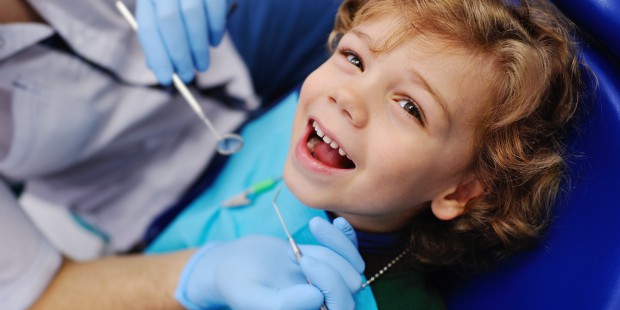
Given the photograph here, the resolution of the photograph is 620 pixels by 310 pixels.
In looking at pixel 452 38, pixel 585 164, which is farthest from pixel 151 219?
pixel 585 164

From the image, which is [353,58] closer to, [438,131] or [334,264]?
[438,131]

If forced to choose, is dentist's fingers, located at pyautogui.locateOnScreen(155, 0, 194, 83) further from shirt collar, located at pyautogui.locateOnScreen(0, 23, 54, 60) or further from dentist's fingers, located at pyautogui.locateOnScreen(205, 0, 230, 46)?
shirt collar, located at pyautogui.locateOnScreen(0, 23, 54, 60)

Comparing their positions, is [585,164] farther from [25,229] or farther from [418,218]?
[25,229]

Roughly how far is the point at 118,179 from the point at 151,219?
135 millimetres

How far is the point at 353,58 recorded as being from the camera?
2.85 ft

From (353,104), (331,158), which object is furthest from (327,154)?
(353,104)

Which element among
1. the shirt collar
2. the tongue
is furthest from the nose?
the shirt collar

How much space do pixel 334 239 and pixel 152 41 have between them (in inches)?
22.1

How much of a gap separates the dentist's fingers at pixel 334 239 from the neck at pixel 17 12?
2.53 feet

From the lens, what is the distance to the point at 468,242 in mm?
948

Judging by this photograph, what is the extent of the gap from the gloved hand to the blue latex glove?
1.29 feet

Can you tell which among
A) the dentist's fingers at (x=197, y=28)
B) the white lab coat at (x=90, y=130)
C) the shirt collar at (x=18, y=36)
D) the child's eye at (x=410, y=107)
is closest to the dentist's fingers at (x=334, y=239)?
the child's eye at (x=410, y=107)

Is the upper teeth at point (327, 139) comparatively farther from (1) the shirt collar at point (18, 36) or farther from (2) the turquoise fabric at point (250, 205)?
(1) the shirt collar at point (18, 36)

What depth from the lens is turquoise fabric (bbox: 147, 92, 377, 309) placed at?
41.6 inches
